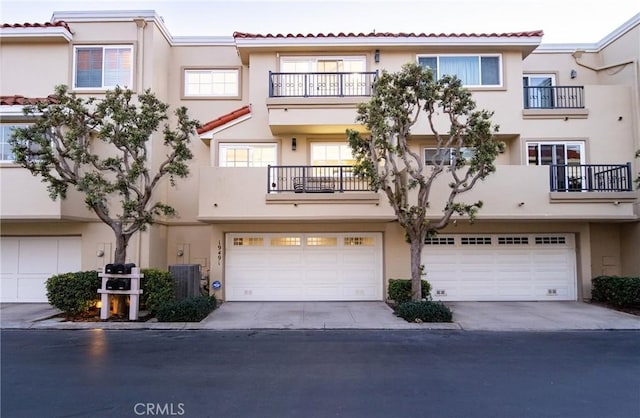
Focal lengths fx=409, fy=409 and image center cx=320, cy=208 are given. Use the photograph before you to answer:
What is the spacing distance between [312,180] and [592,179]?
8.84 meters

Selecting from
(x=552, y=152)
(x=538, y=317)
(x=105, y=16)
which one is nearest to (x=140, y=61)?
(x=105, y=16)

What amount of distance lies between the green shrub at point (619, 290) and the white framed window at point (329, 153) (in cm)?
893

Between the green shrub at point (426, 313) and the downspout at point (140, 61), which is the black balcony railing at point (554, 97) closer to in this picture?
the green shrub at point (426, 313)

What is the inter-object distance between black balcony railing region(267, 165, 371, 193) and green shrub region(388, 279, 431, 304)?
9.86 ft

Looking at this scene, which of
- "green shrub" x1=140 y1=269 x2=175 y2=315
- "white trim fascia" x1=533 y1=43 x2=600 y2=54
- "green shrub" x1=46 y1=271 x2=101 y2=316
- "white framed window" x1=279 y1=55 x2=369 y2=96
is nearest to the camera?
"green shrub" x1=46 y1=271 x2=101 y2=316

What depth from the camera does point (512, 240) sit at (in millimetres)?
A: 13570

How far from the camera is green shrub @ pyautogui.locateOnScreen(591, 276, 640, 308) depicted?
11.8 meters

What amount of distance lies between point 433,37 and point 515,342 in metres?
9.89

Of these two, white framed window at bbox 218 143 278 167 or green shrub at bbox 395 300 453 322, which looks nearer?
green shrub at bbox 395 300 453 322

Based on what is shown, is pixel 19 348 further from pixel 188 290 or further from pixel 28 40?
pixel 28 40

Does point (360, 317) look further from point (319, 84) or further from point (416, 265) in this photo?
point (319, 84)

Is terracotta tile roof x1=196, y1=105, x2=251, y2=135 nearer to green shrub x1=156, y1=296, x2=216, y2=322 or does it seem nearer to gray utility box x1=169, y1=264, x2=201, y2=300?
gray utility box x1=169, y1=264, x2=201, y2=300

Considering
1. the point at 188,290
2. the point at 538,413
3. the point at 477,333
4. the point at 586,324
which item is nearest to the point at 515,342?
the point at 477,333

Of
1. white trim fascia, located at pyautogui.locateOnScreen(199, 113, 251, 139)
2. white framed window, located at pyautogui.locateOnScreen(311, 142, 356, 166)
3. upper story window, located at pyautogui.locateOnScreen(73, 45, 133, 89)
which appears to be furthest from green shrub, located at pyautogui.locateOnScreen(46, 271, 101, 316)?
white framed window, located at pyautogui.locateOnScreen(311, 142, 356, 166)
